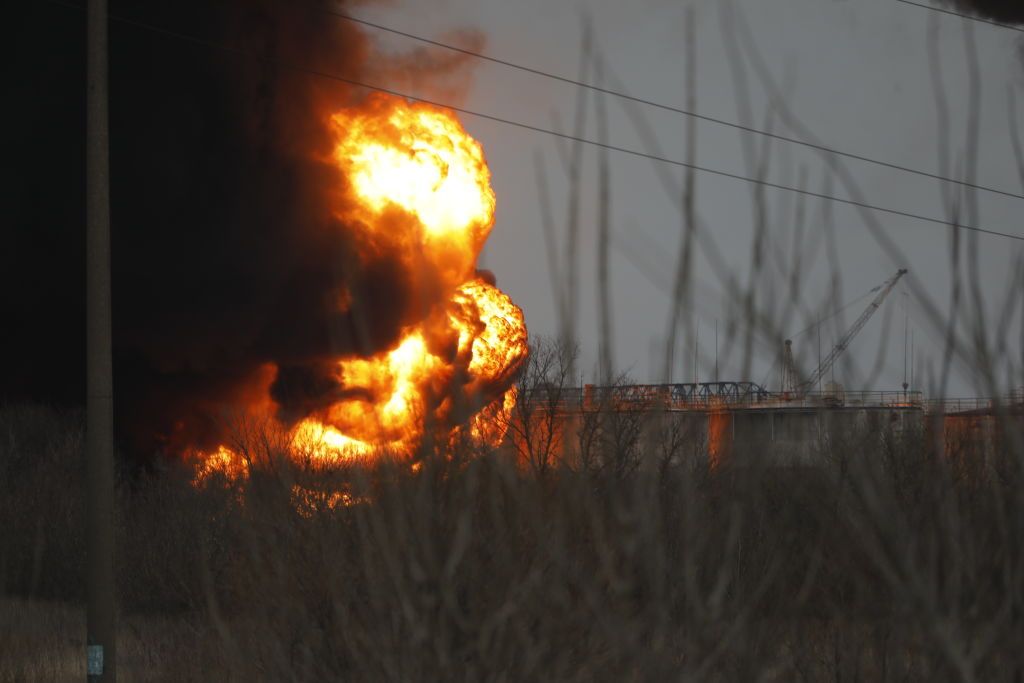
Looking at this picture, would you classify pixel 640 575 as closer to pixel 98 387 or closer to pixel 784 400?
pixel 784 400

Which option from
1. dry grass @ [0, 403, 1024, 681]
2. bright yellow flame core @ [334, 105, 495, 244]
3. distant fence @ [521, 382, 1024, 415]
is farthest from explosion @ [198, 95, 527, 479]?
distant fence @ [521, 382, 1024, 415]

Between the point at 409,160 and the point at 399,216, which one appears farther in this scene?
the point at 409,160

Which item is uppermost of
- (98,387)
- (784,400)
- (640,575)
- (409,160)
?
(409,160)

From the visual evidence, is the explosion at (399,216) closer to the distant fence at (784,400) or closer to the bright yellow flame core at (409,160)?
the bright yellow flame core at (409,160)

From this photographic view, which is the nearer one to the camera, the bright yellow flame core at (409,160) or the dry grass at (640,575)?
the dry grass at (640,575)

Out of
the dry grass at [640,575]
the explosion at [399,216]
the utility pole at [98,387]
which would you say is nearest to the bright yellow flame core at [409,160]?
the explosion at [399,216]

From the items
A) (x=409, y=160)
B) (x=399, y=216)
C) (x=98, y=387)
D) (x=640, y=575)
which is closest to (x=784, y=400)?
(x=640, y=575)

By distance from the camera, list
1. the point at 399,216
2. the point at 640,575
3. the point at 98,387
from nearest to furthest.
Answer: the point at 640,575 < the point at 98,387 < the point at 399,216

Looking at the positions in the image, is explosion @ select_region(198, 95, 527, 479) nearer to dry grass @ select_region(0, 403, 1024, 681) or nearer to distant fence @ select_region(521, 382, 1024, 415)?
dry grass @ select_region(0, 403, 1024, 681)

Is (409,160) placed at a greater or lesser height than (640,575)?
greater
